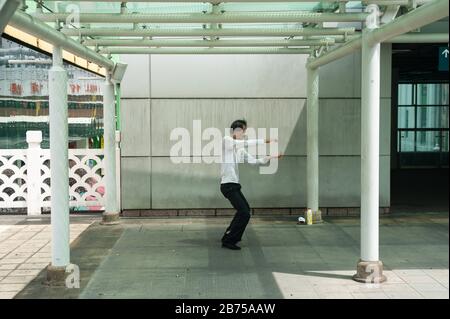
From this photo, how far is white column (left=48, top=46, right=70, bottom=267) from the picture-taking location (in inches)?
223

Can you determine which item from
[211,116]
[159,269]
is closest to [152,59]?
[211,116]

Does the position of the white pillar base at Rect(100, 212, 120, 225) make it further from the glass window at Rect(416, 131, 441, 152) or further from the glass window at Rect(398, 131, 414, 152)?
the glass window at Rect(416, 131, 441, 152)

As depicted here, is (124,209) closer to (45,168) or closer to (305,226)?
(45,168)

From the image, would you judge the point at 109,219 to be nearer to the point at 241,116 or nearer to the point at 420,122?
the point at 241,116

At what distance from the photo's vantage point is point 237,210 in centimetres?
716

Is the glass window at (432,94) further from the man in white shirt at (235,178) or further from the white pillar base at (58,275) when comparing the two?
the white pillar base at (58,275)

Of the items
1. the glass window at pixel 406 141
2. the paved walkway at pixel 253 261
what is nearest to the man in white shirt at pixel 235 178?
the paved walkway at pixel 253 261

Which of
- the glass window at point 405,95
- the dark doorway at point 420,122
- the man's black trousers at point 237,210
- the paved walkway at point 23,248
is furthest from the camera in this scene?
the glass window at point 405,95

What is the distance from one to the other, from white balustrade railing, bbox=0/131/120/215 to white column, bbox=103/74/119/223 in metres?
0.74

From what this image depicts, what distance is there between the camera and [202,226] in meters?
8.84

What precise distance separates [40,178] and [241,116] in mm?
3609

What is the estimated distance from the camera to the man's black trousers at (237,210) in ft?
23.3

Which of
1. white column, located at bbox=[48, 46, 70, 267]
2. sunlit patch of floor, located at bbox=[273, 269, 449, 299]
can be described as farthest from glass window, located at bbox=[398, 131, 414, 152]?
white column, located at bbox=[48, 46, 70, 267]

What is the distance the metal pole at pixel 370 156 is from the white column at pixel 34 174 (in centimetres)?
609
